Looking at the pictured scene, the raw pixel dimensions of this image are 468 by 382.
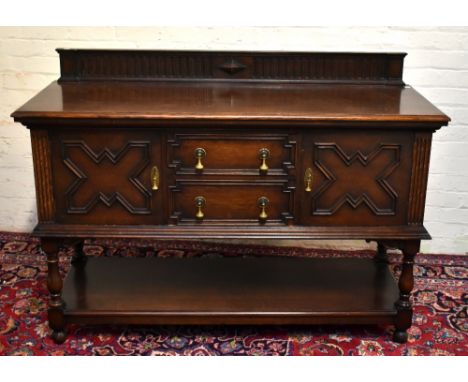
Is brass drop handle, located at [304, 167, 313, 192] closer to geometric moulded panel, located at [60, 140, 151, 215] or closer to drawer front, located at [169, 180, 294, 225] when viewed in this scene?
drawer front, located at [169, 180, 294, 225]

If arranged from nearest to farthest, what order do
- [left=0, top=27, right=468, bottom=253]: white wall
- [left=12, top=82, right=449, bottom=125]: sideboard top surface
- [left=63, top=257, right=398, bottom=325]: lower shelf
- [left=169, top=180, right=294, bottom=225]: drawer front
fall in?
1. [left=12, top=82, right=449, bottom=125]: sideboard top surface
2. [left=169, top=180, right=294, bottom=225]: drawer front
3. [left=63, top=257, right=398, bottom=325]: lower shelf
4. [left=0, top=27, right=468, bottom=253]: white wall

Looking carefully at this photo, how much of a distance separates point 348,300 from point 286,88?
2.78 ft

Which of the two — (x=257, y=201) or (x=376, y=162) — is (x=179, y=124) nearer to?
(x=257, y=201)

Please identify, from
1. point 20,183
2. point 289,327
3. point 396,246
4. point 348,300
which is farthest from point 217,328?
point 20,183

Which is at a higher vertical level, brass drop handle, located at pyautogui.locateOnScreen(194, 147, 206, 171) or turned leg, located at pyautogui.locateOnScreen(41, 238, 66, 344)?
brass drop handle, located at pyautogui.locateOnScreen(194, 147, 206, 171)

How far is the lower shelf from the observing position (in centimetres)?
240

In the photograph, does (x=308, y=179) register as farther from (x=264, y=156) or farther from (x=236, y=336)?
(x=236, y=336)

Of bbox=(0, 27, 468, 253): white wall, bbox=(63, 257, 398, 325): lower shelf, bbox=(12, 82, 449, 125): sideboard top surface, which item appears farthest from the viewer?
bbox=(0, 27, 468, 253): white wall

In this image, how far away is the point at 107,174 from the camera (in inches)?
84.7

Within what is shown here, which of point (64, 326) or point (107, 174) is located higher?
point (107, 174)

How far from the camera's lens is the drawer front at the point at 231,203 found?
7.12 feet

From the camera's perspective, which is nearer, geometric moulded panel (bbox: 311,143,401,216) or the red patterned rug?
geometric moulded panel (bbox: 311,143,401,216)

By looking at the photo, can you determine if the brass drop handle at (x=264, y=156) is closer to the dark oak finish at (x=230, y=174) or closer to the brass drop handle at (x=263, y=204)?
the dark oak finish at (x=230, y=174)

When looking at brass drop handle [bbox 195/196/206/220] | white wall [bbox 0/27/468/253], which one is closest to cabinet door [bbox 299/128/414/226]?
brass drop handle [bbox 195/196/206/220]
